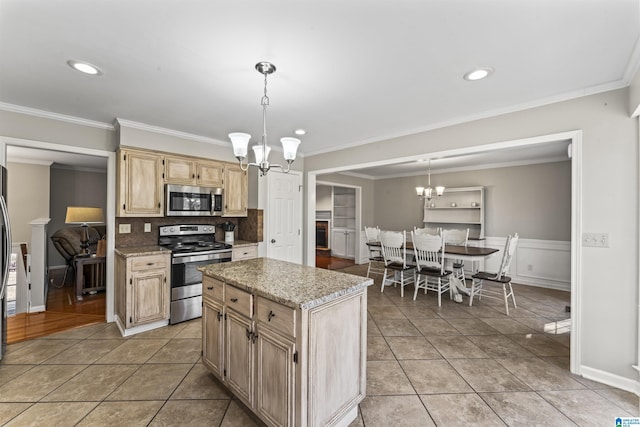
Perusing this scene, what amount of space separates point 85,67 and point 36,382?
2466 mm

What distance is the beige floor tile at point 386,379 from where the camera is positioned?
212 centimetres

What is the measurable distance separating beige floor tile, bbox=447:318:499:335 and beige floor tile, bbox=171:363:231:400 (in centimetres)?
258

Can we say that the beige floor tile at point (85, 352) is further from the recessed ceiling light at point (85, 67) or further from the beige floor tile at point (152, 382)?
the recessed ceiling light at point (85, 67)

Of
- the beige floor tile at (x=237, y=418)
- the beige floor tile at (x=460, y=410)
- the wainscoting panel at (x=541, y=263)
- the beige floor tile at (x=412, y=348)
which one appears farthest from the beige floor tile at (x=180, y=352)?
the wainscoting panel at (x=541, y=263)

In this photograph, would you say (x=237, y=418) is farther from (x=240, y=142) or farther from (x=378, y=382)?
(x=240, y=142)

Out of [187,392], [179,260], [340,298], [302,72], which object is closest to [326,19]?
[302,72]

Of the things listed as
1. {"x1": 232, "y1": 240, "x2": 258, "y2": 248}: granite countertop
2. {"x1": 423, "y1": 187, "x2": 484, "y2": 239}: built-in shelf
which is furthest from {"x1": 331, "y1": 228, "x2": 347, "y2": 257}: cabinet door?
{"x1": 232, "y1": 240, "x2": 258, "y2": 248}: granite countertop

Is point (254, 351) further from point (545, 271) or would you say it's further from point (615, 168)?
point (545, 271)

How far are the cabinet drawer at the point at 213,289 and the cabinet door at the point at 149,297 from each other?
1.33 m

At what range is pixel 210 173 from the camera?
3895 mm

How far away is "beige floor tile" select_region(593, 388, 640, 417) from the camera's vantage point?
1.91 m

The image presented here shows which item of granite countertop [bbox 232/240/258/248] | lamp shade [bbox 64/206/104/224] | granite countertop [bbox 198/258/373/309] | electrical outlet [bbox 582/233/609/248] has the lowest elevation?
granite countertop [bbox 198/258/373/309]

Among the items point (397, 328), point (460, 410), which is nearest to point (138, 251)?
point (397, 328)

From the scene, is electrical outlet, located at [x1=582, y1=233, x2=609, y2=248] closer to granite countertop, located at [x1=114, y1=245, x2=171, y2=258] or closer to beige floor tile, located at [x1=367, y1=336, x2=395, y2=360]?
beige floor tile, located at [x1=367, y1=336, x2=395, y2=360]
